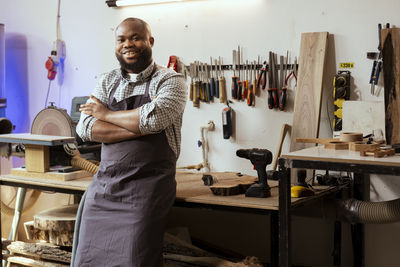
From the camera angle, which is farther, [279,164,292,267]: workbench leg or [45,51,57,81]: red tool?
[45,51,57,81]: red tool

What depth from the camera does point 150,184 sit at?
2859 mm

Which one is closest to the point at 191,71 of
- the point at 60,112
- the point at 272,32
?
the point at 272,32

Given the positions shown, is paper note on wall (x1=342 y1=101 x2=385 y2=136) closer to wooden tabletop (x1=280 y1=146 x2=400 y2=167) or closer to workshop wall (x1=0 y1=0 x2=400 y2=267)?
workshop wall (x1=0 y1=0 x2=400 y2=267)

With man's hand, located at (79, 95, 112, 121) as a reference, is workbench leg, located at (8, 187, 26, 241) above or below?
below

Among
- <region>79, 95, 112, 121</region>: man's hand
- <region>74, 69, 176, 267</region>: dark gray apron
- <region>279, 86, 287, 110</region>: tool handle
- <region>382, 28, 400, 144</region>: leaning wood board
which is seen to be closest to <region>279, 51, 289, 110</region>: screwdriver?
<region>279, 86, 287, 110</region>: tool handle

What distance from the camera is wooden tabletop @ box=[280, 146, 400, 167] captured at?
7.92 feet

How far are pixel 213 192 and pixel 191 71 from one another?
1.20 m

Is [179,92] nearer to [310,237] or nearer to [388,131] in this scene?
[388,131]

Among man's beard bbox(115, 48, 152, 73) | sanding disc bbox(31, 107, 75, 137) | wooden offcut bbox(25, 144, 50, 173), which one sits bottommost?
wooden offcut bbox(25, 144, 50, 173)

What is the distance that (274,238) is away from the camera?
2863 millimetres

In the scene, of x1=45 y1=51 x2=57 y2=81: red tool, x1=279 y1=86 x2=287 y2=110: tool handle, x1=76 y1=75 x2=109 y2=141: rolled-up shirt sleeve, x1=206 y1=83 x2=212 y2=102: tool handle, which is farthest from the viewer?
x1=45 y1=51 x2=57 y2=81: red tool

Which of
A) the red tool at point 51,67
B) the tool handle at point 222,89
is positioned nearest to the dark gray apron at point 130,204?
the tool handle at point 222,89

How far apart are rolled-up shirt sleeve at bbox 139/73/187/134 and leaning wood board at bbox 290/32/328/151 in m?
0.94

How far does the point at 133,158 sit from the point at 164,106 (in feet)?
1.07
